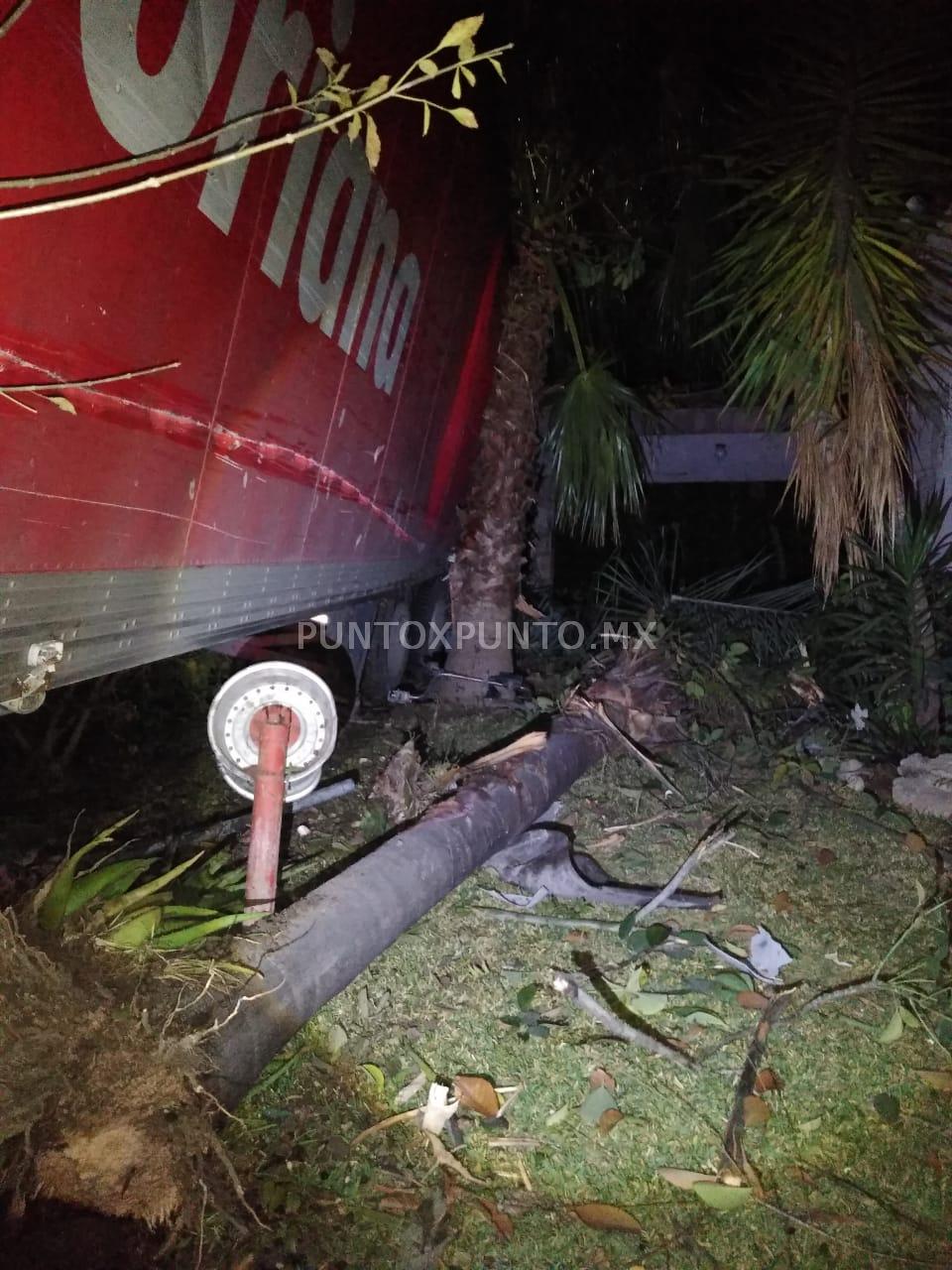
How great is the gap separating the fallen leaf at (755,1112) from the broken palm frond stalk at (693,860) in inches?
31.0

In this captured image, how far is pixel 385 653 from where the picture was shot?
247 inches

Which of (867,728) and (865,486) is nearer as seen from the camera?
(865,486)

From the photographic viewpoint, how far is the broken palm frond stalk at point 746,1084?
1.84m

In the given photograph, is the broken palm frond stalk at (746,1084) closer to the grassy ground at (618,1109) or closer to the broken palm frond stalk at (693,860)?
the grassy ground at (618,1109)

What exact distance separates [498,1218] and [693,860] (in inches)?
62.0

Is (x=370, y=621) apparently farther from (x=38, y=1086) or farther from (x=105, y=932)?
(x=38, y=1086)

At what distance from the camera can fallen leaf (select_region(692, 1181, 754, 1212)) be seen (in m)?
1.73

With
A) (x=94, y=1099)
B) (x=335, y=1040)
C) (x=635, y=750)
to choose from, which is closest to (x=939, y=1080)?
(x=335, y=1040)

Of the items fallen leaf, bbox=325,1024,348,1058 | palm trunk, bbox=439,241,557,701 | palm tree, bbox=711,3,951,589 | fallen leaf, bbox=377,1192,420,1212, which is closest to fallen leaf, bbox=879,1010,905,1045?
fallen leaf, bbox=377,1192,420,1212

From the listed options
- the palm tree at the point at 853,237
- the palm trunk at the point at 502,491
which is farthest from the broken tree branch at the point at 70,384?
the palm trunk at the point at 502,491

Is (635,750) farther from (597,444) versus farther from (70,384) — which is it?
(70,384)

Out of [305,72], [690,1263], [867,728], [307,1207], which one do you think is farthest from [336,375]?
[867,728]

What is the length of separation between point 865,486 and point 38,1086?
3.63 metres

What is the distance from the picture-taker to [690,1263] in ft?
5.35
